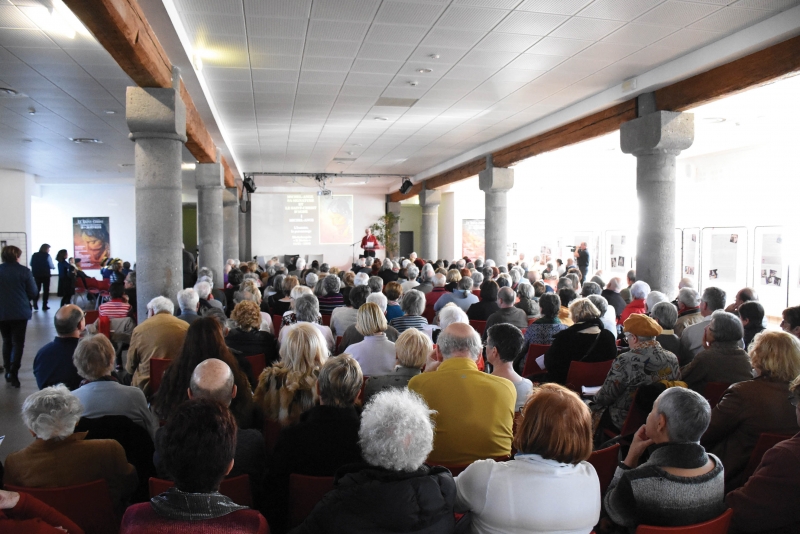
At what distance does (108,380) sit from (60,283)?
12036 millimetres

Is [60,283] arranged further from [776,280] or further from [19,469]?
[776,280]

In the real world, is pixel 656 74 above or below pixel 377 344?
above

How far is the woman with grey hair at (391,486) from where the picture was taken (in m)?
1.66

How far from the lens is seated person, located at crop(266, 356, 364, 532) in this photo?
226 cm

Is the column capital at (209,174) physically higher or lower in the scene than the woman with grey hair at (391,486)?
higher

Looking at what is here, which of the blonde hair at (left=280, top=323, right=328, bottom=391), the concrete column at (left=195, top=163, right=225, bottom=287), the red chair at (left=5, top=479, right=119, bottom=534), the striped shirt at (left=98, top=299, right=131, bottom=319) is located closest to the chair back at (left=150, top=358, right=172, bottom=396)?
the blonde hair at (left=280, top=323, right=328, bottom=391)

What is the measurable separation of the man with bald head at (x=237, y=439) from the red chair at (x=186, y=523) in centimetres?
75

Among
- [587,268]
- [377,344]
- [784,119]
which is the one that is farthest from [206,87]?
[587,268]

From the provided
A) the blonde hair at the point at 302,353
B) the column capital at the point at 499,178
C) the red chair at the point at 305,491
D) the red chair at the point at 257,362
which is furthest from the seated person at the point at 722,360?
the column capital at the point at 499,178

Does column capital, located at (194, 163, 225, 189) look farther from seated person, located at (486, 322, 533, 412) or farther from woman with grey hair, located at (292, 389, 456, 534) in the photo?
woman with grey hair, located at (292, 389, 456, 534)

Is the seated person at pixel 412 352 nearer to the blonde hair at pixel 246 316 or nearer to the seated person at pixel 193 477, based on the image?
the blonde hair at pixel 246 316

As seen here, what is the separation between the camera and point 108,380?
3.10 metres

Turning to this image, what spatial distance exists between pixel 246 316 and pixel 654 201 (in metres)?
5.50

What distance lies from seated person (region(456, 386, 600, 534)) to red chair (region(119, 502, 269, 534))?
68cm
